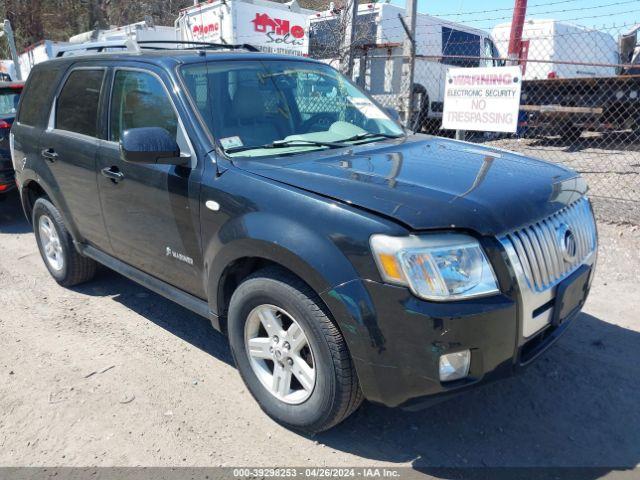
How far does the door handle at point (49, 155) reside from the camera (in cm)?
429

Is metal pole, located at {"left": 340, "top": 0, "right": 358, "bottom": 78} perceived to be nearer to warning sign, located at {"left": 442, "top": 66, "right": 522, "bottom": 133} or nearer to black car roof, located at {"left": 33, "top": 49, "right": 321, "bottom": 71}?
warning sign, located at {"left": 442, "top": 66, "right": 522, "bottom": 133}

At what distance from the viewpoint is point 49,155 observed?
14.3 feet

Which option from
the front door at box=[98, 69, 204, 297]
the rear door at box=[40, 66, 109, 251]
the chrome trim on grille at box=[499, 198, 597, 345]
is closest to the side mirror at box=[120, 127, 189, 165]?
the front door at box=[98, 69, 204, 297]

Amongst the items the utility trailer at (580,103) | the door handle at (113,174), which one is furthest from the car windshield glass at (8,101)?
the utility trailer at (580,103)

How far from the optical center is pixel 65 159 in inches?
164

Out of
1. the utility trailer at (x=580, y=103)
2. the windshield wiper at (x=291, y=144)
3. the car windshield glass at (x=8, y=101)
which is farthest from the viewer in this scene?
the utility trailer at (x=580, y=103)

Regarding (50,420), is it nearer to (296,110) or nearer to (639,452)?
(296,110)

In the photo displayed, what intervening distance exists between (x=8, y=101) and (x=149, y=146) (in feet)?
19.3

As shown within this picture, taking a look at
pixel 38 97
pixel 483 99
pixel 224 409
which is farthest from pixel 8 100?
pixel 224 409

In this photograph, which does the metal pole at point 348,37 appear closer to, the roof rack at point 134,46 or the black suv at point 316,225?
the roof rack at point 134,46

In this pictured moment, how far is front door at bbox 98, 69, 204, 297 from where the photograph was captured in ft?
10.4

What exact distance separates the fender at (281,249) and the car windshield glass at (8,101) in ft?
20.0

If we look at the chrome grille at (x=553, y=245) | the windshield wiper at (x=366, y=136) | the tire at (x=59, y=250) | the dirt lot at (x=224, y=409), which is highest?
the windshield wiper at (x=366, y=136)

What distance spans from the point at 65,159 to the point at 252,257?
2.20m
